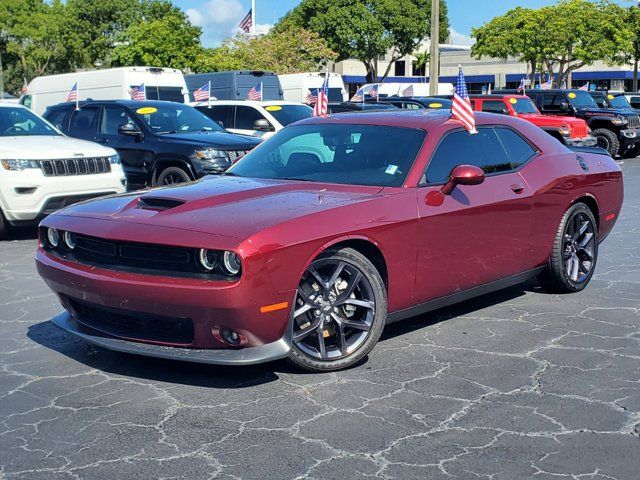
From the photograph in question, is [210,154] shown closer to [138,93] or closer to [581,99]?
[138,93]

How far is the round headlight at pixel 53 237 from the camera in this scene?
521 cm

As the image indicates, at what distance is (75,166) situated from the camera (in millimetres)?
10125

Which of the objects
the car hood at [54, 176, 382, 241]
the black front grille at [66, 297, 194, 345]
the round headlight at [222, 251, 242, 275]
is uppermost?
the car hood at [54, 176, 382, 241]

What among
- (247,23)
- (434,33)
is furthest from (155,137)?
(247,23)

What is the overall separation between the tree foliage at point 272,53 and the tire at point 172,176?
34693mm

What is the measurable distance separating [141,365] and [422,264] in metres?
1.82

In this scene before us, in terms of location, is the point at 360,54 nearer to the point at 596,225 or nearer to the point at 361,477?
the point at 596,225

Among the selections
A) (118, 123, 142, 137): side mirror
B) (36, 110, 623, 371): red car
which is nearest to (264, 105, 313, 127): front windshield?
(118, 123, 142, 137): side mirror

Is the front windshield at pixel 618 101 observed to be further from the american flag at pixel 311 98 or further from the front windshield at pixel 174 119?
the front windshield at pixel 174 119

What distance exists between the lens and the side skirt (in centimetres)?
538

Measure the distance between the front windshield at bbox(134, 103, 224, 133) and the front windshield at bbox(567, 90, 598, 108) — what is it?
43.1 ft

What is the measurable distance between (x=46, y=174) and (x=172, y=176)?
8.36 ft

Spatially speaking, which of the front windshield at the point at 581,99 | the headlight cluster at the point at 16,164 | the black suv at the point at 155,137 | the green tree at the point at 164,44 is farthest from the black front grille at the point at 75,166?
the green tree at the point at 164,44

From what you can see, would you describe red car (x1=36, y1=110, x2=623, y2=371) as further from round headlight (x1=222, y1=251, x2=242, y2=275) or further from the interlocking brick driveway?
the interlocking brick driveway
